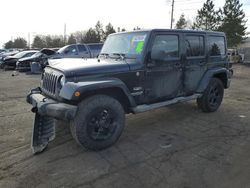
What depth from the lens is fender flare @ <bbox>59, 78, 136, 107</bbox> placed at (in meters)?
3.53

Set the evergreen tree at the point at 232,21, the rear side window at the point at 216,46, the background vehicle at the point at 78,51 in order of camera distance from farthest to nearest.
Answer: the evergreen tree at the point at 232,21 < the background vehicle at the point at 78,51 < the rear side window at the point at 216,46

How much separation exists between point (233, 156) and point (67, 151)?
2653 millimetres

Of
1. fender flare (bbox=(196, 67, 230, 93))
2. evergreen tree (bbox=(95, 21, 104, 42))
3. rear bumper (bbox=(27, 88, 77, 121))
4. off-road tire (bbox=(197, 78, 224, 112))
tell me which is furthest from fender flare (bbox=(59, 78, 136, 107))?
evergreen tree (bbox=(95, 21, 104, 42))

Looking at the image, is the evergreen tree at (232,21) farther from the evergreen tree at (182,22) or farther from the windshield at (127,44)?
the windshield at (127,44)

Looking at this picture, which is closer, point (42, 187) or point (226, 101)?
point (42, 187)

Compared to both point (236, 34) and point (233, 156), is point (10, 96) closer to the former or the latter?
point (233, 156)

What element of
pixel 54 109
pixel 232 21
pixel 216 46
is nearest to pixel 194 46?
pixel 216 46

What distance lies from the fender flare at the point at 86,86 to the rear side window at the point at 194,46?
2.05m

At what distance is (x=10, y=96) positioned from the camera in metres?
8.55

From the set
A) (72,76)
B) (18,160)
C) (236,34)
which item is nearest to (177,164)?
(72,76)

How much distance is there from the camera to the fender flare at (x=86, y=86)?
3.53 metres

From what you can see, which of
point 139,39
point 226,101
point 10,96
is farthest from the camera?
point 10,96

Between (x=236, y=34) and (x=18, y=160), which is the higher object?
(x=236, y=34)

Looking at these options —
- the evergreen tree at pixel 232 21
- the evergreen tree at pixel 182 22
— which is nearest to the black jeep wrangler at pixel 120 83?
the evergreen tree at pixel 232 21
